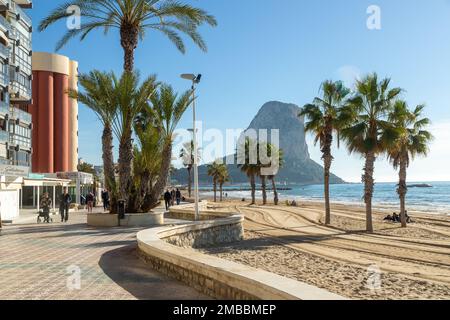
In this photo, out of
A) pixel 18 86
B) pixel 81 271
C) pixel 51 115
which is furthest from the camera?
pixel 51 115

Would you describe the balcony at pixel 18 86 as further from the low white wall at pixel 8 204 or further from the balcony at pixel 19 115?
the low white wall at pixel 8 204

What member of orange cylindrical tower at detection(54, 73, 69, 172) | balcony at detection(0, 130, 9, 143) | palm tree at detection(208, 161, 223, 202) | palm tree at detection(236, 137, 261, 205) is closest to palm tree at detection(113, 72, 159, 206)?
balcony at detection(0, 130, 9, 143)

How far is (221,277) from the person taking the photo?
6.05m

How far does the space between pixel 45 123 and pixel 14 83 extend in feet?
79.3

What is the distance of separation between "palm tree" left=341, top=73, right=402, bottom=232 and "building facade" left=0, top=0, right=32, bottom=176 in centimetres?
2071

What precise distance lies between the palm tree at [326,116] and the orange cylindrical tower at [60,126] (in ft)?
138

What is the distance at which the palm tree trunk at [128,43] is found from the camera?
20.2 metres

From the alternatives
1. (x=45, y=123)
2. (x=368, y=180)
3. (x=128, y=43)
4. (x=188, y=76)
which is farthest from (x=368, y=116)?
(x=45, y=123)

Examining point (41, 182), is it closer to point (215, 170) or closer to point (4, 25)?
point (4, 25)

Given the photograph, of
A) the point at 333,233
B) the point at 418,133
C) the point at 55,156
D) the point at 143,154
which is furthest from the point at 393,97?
the point at 55,156

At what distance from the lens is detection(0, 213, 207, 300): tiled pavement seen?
6.64 metres
